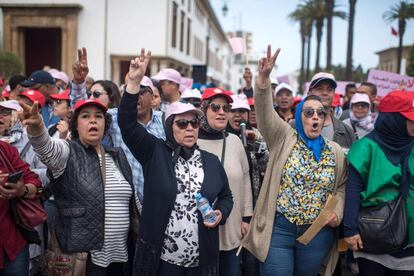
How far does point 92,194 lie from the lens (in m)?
3.31

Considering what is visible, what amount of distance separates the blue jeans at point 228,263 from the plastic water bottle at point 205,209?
0.84m

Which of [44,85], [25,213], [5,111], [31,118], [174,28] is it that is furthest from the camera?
[174,28]

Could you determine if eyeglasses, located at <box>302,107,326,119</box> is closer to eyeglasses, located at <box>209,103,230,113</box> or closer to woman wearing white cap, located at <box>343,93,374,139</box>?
eyeglasses, located at <box>209,103,230,113</box>

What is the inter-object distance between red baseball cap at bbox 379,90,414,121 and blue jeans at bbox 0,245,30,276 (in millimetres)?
Result: 3001

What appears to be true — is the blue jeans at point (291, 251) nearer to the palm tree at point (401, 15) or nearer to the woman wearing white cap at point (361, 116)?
the woman wearing white cap at point (361, 116)

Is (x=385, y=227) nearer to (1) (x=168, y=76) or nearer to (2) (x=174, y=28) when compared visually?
(1) (x=168, y=76)

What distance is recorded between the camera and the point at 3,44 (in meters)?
26.4

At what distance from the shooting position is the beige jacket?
3.45m

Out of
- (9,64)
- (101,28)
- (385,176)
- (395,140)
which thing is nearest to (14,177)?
(385,176)

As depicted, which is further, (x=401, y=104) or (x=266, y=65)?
(x=266, y=65)

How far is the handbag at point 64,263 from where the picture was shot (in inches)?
127

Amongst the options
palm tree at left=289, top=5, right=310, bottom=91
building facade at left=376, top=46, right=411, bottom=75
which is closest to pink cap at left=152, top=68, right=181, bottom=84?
palm tree at left=289, top=5, right=310, bottom=91

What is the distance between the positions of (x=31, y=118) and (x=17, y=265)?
1147 mm

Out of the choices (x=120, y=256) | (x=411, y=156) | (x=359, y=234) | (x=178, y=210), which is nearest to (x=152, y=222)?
(x=178, y=210)
